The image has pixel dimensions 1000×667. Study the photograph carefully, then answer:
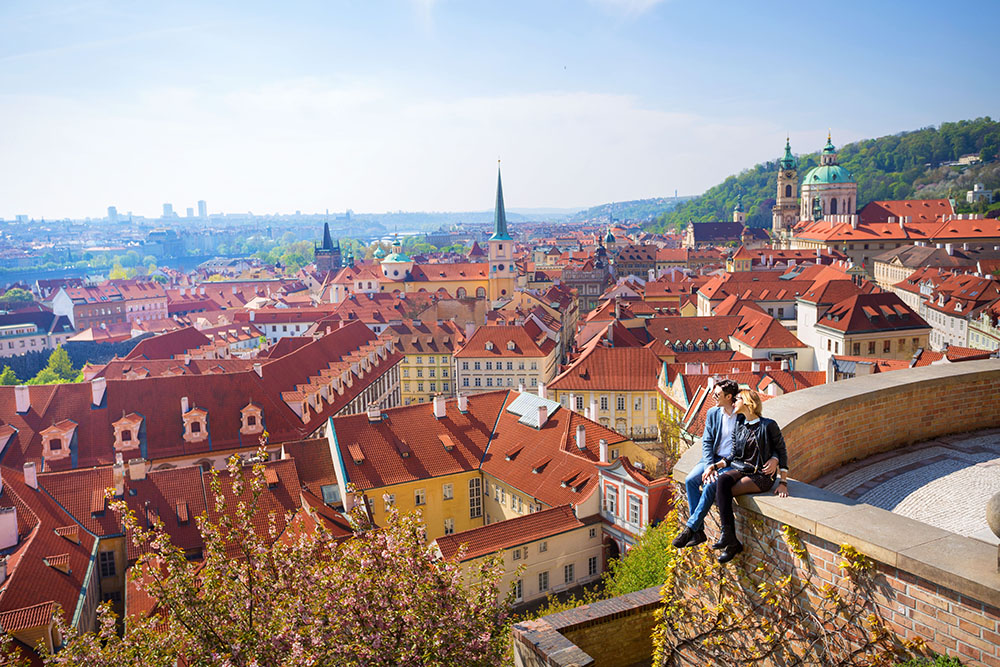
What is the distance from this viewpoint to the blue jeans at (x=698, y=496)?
6.83 metres

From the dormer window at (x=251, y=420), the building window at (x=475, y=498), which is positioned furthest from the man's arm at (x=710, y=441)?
the dormer window at (x=251, y=420)

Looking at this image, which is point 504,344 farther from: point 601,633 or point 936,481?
point 936,481

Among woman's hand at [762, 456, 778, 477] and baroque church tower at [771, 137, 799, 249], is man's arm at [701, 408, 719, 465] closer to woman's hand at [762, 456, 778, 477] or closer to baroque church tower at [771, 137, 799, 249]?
woman's hand at [762, 456, 778, 477]

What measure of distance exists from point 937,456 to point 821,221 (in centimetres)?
14116

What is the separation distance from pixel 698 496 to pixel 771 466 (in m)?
0.82

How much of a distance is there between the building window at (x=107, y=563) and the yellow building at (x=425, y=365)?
39905 mm

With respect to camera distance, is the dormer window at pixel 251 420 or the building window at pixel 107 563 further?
the dormer window at pixel 251 420

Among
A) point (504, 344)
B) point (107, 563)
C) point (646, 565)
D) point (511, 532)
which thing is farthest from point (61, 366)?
point (646, 565)

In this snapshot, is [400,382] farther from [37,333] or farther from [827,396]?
[37,333]

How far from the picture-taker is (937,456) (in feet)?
30.0

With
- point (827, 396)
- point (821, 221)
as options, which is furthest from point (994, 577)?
point (821, 221)

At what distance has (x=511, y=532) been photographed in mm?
28703

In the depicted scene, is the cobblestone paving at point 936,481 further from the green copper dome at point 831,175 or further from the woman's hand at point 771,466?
the green copper dome at point 831,175

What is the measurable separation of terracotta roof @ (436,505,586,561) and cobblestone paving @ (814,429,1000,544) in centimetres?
1933
